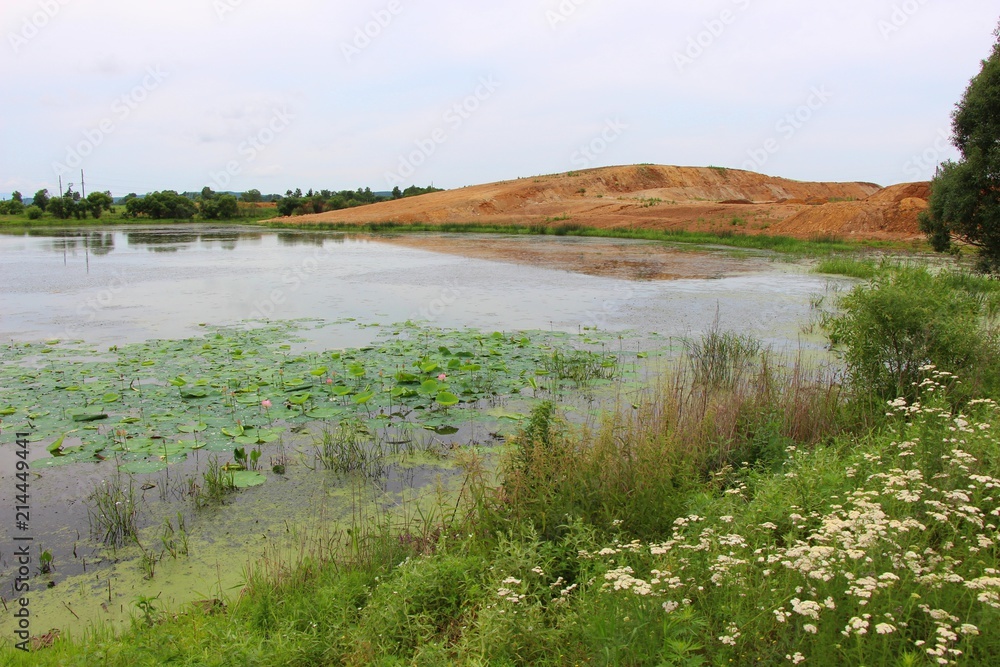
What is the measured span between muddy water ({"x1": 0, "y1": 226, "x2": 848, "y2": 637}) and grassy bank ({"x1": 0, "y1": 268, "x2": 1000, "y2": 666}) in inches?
18.7

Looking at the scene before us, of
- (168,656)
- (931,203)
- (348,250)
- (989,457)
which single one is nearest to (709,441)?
(989,457)

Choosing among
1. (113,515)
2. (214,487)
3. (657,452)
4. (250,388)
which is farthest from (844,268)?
(113,515)

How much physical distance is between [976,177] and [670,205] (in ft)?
96.9

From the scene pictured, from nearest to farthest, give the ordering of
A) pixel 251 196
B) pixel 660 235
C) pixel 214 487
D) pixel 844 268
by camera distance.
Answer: pixel 214 487, pixel 844 268, pixel 660 235, pixel 251 196

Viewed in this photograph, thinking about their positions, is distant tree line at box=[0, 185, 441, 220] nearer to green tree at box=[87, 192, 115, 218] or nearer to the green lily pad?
green tree at box=[87, 192, 115, 218]

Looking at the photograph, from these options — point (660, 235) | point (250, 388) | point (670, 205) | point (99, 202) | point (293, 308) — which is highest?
point (99, 202)

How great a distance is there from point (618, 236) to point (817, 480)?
33.9 meters

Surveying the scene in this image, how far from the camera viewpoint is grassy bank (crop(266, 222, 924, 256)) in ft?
87.2

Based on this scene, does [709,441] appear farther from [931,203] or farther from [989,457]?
[931,203]

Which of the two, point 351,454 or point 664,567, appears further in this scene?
point 351,454

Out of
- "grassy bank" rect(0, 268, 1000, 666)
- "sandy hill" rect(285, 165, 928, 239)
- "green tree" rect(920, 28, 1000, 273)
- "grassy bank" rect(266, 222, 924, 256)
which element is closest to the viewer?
"grassy bank" rect(0, 268, 1000, 666)

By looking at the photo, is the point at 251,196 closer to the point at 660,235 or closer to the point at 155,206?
the point at 155,206

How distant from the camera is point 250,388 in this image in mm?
7176

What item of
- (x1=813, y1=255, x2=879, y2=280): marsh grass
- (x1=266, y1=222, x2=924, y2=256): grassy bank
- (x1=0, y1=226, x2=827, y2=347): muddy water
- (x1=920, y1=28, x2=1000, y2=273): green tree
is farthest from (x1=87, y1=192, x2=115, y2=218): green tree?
(x1=920, y1=28, x2=1000, y2=273): green tree
